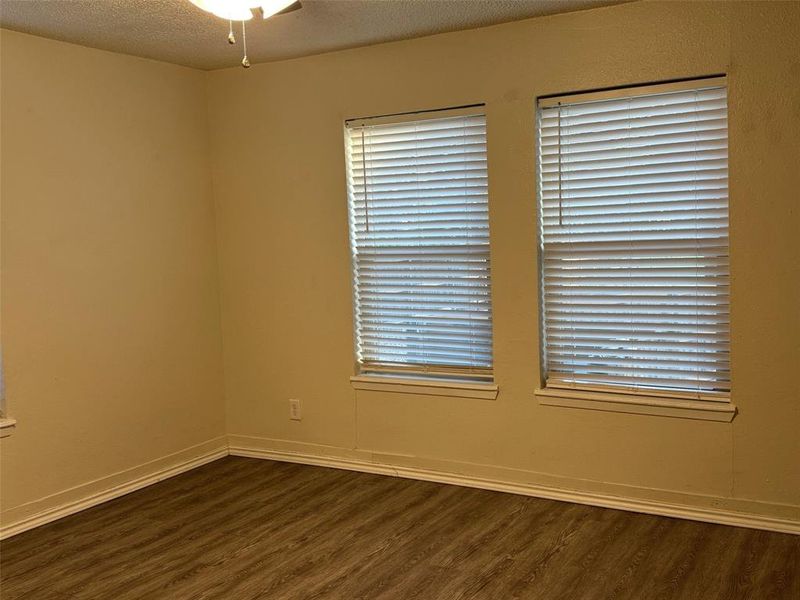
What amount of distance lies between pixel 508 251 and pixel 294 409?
1.71m

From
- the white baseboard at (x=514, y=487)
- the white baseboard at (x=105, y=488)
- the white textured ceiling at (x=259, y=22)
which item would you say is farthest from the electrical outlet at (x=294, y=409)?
the white textured ceiling at (x=259, y=22)

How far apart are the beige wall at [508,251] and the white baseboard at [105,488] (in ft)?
0.98

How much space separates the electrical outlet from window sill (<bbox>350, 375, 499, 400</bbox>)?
0.44 m

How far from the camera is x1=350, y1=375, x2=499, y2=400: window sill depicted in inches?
170

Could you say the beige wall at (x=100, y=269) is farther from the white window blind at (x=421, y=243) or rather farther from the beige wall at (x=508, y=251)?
the white window blind at (x=421, y=243)

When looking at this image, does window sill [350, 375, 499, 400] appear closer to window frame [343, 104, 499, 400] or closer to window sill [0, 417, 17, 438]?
window frame [343, 104, 499, 400]

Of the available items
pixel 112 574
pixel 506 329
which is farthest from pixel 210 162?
pixel 112 574

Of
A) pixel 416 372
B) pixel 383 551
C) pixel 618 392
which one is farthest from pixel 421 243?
pixel 383 551

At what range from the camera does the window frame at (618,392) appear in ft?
12.1

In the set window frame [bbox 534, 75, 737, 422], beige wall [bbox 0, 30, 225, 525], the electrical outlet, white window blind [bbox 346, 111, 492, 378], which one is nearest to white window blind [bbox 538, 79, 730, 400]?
window frame [bbox 534, 75, 737, 422]

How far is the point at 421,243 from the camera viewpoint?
14.6 ft

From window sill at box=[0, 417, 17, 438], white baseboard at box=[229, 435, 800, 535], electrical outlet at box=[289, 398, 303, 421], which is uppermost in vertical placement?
window sill at box=[0, 417, 17, 438]

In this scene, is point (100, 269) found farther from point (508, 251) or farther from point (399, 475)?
point (508, 251)

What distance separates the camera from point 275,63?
15.6 feet
